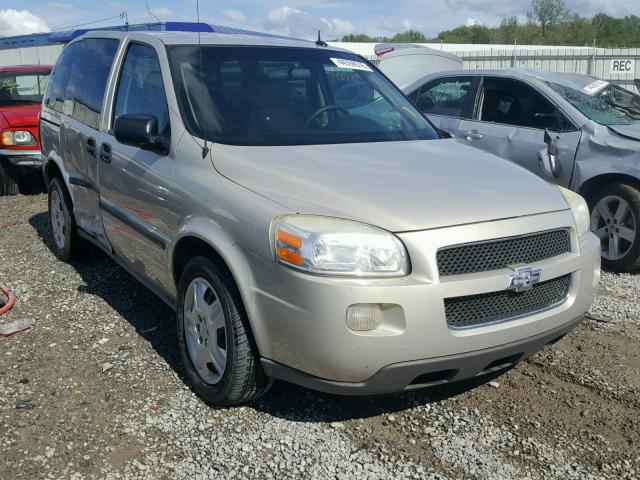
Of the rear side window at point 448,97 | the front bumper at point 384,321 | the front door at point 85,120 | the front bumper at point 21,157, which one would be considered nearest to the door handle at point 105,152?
the front door at point 85,120

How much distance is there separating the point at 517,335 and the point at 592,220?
3214 millimetres

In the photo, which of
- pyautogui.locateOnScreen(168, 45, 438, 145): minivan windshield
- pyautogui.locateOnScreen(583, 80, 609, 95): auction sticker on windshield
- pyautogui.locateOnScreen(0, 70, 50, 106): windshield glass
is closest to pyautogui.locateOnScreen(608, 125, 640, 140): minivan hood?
pyautogui.locateOnScreen(583, 80, 609, 95): auction sticker on windshield

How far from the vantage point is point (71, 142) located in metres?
5.17

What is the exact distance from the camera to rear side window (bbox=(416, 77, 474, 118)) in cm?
690

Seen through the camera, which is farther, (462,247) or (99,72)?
(99,72)

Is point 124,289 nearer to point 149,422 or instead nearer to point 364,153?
point 149,422

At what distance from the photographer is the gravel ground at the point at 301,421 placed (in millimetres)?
2965

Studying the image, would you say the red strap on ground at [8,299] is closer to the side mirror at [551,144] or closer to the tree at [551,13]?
the side mirror at [551,144]

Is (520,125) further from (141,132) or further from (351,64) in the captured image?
(141,132)

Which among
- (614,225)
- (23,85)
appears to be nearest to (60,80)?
(614,225)

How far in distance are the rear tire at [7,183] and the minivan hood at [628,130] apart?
24.0 ft

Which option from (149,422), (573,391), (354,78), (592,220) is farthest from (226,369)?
(592,220)

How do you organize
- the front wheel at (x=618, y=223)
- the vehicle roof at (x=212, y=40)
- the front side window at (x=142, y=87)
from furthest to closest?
1. the front wheel at (x=618, y=223)
2. the vehicle roof at (x=212, y=40)
3. the front side window at (x=142, y=87)

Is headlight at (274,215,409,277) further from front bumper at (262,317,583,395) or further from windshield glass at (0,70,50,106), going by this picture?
windshield glass at (0,70,50,106)
